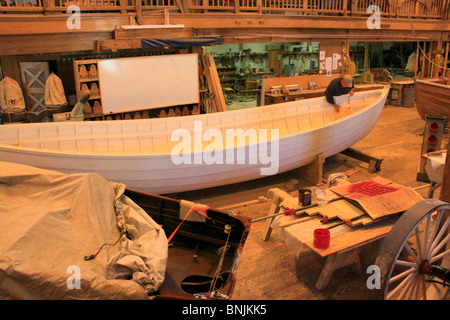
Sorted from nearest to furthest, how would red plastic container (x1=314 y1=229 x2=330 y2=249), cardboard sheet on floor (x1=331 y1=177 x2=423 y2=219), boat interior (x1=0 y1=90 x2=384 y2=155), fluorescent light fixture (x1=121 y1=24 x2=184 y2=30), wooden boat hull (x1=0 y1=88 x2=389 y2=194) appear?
A: red plastic container (x1=314 y1=229 x2=330 y2=249) < cardboard sheet on floor (x1=331 y1=177 x2=423 y2=219) < wooden boat hull (x1=0 y1=88 x2=389 y2=194) < boat interior (x1=0 y1=90 x2=384 y2=155) < fluorescent light fixture (x1=121 y1=24 x2=184 y2=30)

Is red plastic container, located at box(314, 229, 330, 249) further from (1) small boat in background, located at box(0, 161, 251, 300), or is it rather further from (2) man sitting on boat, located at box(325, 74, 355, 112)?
(2) man sitting on boat, located at box(325, 74, 355, 112)

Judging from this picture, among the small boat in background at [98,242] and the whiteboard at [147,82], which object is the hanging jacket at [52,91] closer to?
the whiteboard at [147,82]

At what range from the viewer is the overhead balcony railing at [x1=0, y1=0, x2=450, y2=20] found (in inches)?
275

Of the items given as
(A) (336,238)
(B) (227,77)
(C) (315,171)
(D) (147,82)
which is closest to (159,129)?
(D) (147,82)

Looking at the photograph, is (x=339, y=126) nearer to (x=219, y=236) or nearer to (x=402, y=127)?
(x=219, y=236)

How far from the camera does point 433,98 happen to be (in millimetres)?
7852

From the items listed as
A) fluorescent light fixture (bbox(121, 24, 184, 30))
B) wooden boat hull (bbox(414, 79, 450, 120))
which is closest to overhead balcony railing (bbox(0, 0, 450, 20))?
fluorescent light fixture (bbox(121, 24, 184, 30))

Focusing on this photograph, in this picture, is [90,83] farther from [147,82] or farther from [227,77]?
[227,77]

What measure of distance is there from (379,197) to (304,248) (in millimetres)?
945

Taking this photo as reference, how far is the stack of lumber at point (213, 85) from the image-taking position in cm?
871

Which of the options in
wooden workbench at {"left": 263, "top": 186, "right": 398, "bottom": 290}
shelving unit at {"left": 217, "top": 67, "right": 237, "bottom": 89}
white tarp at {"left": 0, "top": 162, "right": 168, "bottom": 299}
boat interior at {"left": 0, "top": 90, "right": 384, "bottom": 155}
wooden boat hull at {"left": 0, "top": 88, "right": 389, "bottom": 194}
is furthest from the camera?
shelving unit at {"left": 217, "top": 67, "right": 237, "bottom": 89}

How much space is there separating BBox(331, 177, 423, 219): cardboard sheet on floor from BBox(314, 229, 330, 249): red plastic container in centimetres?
56

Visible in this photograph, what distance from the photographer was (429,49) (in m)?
14.2

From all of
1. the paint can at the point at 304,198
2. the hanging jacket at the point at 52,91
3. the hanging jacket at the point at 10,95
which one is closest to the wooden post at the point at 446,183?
the paint can at the point at 304,198
